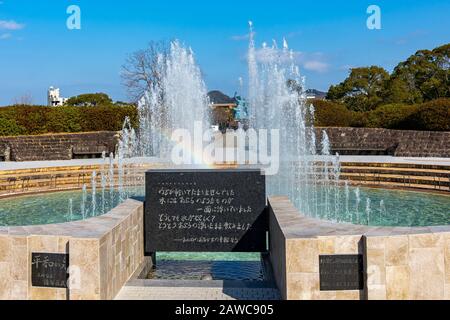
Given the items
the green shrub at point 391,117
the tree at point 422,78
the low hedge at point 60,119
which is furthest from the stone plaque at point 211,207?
the tree at point 422,78

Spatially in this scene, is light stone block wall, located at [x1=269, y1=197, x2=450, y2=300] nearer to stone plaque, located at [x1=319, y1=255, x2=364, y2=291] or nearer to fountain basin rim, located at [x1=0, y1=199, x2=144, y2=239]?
stone plaque, located at [x1=319, y1=255, x2=364, y2=291]

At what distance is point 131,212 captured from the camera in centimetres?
492

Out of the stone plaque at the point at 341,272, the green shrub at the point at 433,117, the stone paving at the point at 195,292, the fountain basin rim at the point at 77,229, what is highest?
the green shrub at the point at 433,117

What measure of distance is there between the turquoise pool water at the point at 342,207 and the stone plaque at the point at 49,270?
4418mm

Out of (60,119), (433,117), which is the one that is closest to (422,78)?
(433,117)

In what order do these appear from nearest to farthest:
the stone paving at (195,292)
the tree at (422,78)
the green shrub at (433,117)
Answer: the stone paving at (195,292), the green shrub at (433,117), the tree at (422,78)

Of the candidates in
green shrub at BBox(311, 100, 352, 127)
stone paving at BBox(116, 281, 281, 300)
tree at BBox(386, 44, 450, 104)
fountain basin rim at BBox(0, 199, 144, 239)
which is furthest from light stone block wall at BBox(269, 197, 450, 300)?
tree at BBox(386, 44, 450, 104)

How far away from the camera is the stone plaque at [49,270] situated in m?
3.93

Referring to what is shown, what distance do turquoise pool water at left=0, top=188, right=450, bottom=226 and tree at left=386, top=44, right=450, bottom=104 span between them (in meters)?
23.2

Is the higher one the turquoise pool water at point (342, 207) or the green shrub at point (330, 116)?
the green shrub at point (330, 116)

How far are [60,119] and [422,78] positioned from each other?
26.8 m

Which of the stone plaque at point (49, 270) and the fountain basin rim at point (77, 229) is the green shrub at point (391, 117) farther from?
the stone plaque at point (49, 270)

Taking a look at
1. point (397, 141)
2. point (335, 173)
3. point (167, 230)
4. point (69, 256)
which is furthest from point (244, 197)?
point (397, 141)

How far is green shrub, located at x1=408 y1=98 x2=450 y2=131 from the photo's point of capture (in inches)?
721
